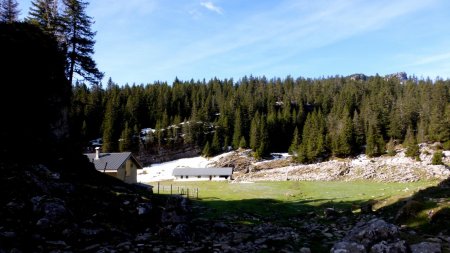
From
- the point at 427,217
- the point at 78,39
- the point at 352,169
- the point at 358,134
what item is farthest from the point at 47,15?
the point at 358,134

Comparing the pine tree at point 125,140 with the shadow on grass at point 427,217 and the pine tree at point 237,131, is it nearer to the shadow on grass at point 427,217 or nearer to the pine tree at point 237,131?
the pine tree at point 237,131

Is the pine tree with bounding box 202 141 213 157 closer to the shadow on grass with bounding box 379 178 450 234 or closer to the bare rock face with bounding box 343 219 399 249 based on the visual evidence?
the shadow on grass with bounding box 379 178 450 234

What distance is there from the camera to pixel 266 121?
5625 inches

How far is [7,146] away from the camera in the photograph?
27062 millimetres

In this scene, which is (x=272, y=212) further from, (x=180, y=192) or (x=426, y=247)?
(x=180, y=192)

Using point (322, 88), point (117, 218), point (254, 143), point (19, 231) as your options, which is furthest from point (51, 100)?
point (322, 88)

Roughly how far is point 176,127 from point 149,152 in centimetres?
1481

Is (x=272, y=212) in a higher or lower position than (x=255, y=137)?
lower

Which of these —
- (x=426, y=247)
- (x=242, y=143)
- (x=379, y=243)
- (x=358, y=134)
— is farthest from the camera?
(x=242, y=143)

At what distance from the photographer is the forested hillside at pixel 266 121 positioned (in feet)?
389

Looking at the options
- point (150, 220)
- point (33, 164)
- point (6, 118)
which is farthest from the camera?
point (6, 118)

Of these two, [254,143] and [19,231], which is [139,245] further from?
[254,143]

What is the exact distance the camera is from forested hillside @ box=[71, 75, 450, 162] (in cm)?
11850

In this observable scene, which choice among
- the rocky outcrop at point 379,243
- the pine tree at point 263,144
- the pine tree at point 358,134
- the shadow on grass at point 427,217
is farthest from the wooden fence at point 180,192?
the pine tree at point 358,134
